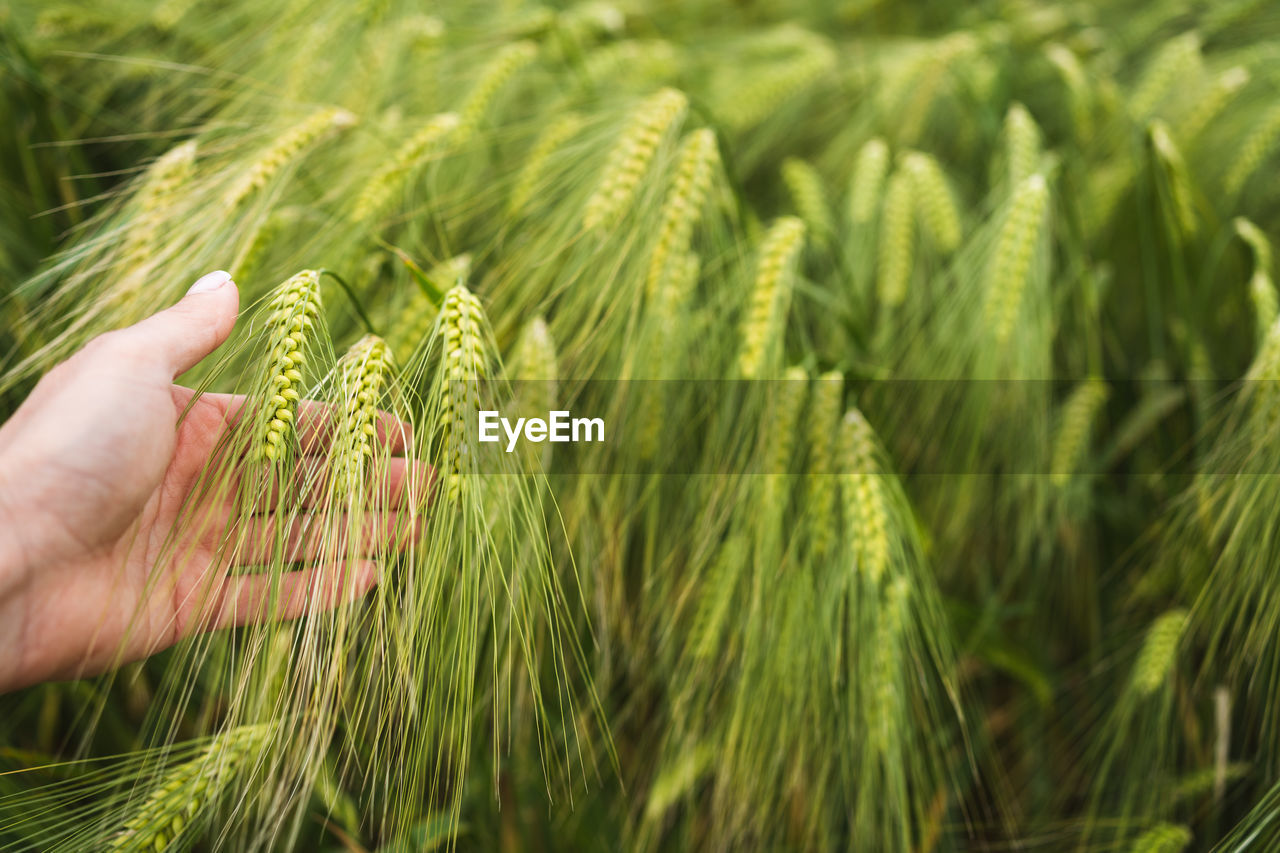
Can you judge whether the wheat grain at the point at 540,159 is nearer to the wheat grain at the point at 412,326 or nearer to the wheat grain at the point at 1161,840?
the wheat grain at the point at 412,326

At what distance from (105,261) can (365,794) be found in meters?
0.80

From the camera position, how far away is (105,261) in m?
0.88

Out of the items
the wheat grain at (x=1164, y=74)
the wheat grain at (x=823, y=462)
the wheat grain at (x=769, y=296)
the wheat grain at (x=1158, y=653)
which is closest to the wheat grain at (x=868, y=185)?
the wheat grain at (x=769, y=296)

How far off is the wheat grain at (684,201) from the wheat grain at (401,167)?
31 cm

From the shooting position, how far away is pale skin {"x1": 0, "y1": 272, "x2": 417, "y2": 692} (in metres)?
0.65

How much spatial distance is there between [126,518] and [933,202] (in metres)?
1.23

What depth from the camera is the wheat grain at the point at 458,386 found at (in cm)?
68

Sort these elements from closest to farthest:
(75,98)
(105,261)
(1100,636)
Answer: (105,261)
(1100,636)
(75,98)

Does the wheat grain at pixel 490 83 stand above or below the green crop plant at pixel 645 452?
above

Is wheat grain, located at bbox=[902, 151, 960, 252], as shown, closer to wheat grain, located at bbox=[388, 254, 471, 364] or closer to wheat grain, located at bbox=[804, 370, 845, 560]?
wheat grain, located at bbox=[804, 370, 845, 560]

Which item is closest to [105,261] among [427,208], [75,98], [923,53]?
[427,208]

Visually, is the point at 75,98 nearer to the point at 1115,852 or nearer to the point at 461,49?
the point at 461,49

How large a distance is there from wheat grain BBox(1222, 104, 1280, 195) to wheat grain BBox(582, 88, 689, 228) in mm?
1025

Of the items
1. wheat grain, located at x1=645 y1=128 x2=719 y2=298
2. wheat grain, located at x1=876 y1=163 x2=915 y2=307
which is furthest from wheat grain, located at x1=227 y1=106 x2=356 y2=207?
wheat grain, located at x1=876 y1=163 x2=915 y2=307
